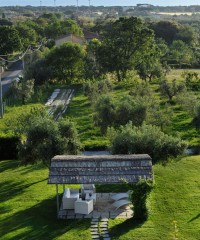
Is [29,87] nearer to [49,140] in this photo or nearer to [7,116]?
[7,116]

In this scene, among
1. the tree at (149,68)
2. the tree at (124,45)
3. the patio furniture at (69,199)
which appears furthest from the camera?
the tree at (149,68)

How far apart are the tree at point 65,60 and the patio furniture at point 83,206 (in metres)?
40.4

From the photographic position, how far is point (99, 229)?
2127 cm

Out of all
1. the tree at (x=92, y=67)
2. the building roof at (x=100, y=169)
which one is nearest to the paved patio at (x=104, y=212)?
the building roof at (x=100, y=169)

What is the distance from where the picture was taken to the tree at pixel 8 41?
8488cm

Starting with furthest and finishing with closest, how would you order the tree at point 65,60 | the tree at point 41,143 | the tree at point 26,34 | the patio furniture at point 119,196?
1. the tree at point 26,34
2. the tree at point 65,60
3. the tree at point 41,143
4. the patio furniture at point 119,196

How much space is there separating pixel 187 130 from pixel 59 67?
27.2 m

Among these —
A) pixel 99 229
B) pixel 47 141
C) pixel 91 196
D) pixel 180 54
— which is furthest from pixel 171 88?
pixel 180 54

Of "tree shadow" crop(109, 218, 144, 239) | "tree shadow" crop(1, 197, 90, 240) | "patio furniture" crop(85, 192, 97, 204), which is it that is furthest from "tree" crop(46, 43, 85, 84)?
"tree shadow" crop(109, 218, 144, 239)

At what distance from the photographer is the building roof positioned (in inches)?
882

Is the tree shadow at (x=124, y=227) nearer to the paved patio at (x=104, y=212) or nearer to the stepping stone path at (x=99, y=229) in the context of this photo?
the stepping stone path at (x=99, y=229)

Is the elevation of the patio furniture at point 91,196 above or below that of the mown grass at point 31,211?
above

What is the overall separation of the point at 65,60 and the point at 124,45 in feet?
29.3

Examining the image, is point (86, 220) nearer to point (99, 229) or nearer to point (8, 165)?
point (99, 229)
